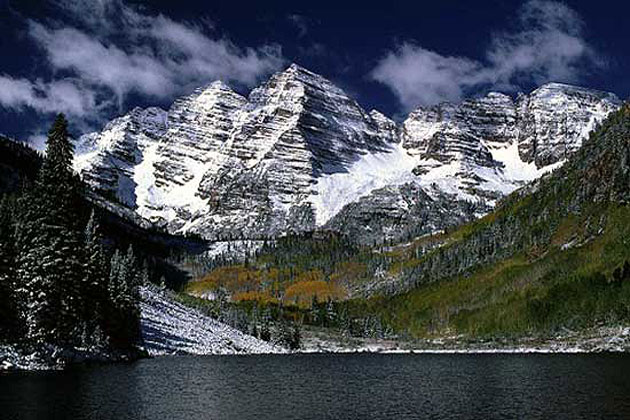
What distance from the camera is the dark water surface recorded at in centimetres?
5553

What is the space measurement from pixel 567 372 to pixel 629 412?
40.1m

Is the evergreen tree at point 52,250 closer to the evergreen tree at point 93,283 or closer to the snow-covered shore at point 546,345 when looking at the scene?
the evergreen tree at point 93,283

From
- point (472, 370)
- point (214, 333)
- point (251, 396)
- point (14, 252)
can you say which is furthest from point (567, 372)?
point (214, 333)

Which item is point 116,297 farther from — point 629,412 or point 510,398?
point 629,412

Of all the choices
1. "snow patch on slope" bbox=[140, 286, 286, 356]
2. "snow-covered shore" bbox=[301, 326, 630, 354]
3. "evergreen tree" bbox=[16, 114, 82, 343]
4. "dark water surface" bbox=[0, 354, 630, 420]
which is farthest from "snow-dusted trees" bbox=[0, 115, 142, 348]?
"snow-covered shore" bbox=[301, 326, 630, 354]

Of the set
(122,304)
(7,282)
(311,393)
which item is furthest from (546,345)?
(7,282)

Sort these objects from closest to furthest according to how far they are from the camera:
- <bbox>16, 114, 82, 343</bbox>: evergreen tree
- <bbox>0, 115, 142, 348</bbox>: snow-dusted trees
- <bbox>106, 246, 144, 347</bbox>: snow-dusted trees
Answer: <bbox>0, 115, 142, 348</bbox>: snow-dusted trees < <bbox>16, 114, 82, 343</bbox>: evergreen tree < <bbox>106, 246, 144, 347</bbox>: snow-dusted trees

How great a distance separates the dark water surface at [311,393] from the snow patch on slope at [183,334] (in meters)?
28.7

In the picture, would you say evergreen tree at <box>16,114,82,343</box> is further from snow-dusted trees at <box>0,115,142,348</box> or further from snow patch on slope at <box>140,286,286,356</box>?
snow patch on slope at <box>140,286,286,356</box>

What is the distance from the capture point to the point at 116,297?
111688 mm

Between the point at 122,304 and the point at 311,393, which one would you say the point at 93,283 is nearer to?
the point at 122,304

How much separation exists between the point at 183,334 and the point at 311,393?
254ft

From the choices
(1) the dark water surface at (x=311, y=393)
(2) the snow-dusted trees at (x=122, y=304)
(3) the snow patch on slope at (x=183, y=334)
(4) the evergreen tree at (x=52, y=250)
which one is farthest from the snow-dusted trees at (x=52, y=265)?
(3) the snow patch on slope at (x=183, y=334)

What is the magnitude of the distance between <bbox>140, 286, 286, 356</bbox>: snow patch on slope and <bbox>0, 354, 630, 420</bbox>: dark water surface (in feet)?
94.0
